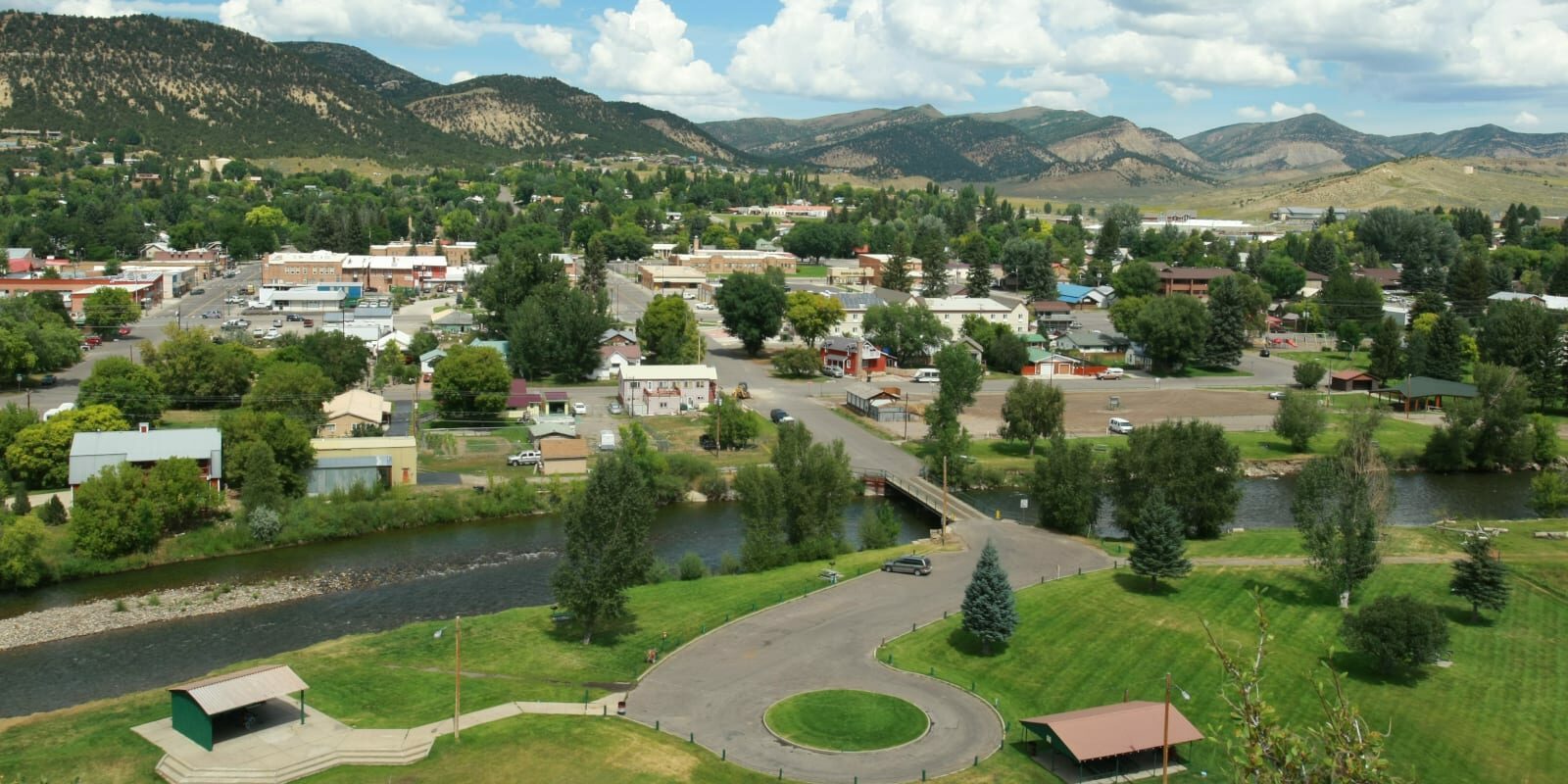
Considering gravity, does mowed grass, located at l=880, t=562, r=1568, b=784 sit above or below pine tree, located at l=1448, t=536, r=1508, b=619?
below

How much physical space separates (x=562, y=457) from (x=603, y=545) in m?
14.5

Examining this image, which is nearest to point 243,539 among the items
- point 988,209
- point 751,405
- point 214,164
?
point 751,405

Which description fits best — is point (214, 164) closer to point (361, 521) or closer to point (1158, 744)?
point (361, 521)

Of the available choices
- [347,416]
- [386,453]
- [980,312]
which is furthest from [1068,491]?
[980,312]

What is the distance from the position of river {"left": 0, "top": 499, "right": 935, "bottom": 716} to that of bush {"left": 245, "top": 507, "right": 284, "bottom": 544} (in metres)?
0.41

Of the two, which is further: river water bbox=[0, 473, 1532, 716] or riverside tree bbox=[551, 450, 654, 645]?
river water bbox=[0, 473, 1532, 716]

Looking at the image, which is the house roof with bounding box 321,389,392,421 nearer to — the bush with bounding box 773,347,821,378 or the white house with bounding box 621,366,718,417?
the white house with bounding box 621,366,718,417

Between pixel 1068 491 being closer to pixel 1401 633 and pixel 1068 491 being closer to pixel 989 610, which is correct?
pixel 989 610

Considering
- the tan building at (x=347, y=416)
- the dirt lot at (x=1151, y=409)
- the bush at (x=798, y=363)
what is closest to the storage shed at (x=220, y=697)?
the tan building at (x=347, y=416)

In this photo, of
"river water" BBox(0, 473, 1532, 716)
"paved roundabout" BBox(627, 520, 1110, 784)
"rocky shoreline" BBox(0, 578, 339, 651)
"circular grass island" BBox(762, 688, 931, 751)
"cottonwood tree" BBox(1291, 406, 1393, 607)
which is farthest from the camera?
"rocky shoreline" BBox(0, 578, 339, 651)

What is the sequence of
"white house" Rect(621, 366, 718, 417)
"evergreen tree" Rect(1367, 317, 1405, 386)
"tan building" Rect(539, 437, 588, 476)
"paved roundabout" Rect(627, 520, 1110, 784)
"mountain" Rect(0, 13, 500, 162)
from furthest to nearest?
"mountain" Rect(0, 13, 500, 162), "evergreen tree" Rect(1367, 317, 1405, 386), "white house" Rect(621, 366, 718, 417), "tan building" Rect(539, 437, 588, 476), "paved roundabout" Rect(627, 520, 1110, 784)

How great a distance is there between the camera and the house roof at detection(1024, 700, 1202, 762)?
650 inches

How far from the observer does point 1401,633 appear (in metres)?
19.8

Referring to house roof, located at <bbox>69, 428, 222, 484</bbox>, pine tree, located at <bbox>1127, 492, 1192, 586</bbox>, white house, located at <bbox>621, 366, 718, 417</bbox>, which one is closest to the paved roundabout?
pine tree, located at <bbox>1127, 492, 1192, 586</bbox>
